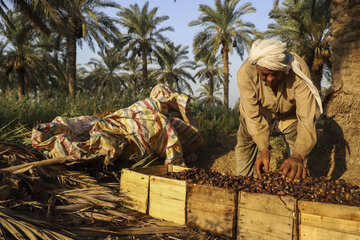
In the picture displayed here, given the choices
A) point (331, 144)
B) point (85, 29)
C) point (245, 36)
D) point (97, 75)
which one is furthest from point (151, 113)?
point (97, 75)

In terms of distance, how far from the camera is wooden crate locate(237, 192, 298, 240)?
185cm

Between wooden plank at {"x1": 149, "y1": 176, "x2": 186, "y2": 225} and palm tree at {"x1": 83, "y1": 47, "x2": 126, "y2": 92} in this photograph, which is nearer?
wooden plank at {"x1": 149, "y1": 176, "x2": 186, "y2": 225}

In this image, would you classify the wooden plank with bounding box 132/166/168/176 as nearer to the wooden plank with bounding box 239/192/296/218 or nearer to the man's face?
the wooden plank with bounding box 239/192/296/218

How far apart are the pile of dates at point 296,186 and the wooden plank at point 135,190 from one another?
0.34 m

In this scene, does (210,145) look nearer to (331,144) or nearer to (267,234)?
(331,144)

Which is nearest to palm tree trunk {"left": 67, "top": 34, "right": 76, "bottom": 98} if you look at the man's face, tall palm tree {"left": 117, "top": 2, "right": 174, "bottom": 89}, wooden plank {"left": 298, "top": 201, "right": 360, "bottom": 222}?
tall palm tree {"left": 117, "top": 2, "right": 174, "bottom": 89}

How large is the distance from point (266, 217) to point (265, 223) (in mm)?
39

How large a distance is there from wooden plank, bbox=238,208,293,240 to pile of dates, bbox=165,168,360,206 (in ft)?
0.52

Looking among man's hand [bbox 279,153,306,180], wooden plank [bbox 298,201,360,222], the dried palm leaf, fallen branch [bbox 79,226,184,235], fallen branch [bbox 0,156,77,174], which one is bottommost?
fallen branch [bbox 79,226,184,235]

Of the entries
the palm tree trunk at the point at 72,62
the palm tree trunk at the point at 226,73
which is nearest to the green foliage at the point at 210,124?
the palm tree trunk at the point at 72,62

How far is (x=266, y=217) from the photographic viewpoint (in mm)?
1934

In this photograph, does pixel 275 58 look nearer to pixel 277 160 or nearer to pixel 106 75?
pixel 277 160

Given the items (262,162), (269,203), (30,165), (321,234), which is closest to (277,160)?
(262,162)

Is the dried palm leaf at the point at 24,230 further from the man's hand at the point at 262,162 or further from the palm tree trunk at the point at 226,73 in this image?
the palm tree trunk at the point at 226,73
